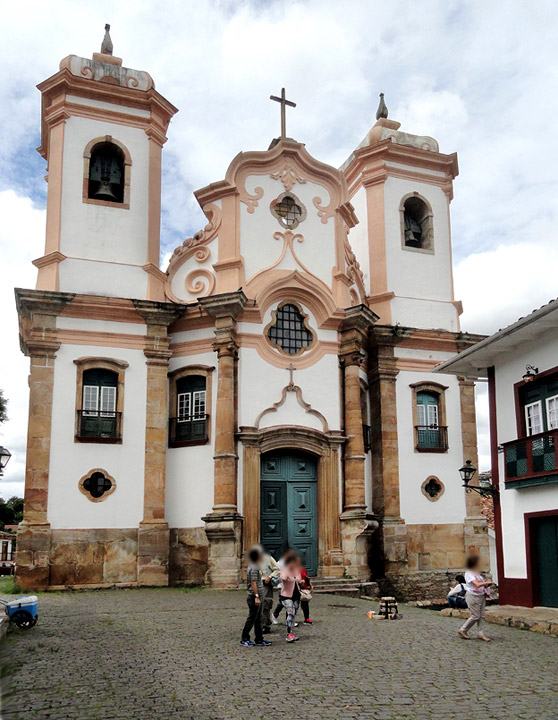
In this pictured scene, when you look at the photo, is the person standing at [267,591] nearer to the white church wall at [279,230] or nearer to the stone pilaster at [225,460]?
the stone pilaster at [225,460]

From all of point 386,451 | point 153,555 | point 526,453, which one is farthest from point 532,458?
point 153,555

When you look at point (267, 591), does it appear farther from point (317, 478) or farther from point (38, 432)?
point (38, 432)

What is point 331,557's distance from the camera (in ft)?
66.7

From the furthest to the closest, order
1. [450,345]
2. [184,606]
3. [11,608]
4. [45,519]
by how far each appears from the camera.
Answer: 1. [450,345]
2. [45,519]
3. [184,606]
4. [11,608]

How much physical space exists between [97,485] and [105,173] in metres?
8.51

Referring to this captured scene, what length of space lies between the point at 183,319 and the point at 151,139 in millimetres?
5241

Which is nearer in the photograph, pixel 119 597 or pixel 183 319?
pixel 119 597

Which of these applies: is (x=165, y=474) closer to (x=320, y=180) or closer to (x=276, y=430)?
(x=276, y=430)

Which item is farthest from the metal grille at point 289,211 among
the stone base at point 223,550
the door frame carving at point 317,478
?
the stone base at point 223,550

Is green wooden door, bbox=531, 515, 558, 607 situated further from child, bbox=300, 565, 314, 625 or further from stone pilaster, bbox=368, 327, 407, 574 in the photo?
stone pilaster, bbox=368, 327, 407, 574

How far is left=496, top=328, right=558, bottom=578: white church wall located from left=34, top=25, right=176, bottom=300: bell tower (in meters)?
9.31

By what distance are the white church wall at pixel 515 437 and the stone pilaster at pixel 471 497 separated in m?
5.63

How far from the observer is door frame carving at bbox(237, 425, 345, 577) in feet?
65.7

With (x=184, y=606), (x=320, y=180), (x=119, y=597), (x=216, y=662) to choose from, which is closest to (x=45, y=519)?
(x=119, y=597)
